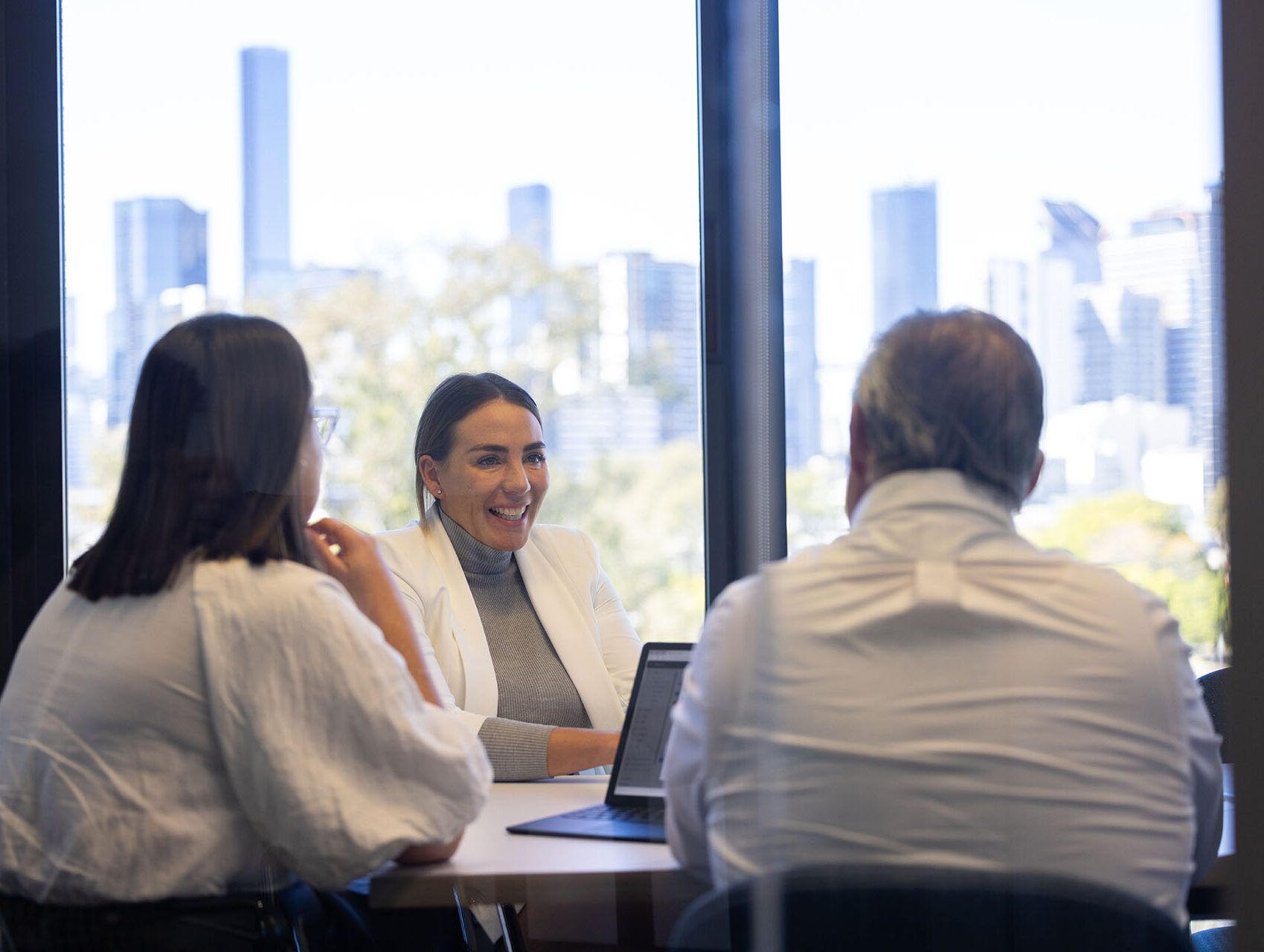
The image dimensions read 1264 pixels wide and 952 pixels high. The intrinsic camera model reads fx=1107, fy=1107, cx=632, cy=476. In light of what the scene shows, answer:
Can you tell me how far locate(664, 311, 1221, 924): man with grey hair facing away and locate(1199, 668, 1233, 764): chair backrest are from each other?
0.03 metres

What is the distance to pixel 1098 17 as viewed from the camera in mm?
1041

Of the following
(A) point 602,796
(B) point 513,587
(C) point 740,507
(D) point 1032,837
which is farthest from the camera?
(B) point 513,587

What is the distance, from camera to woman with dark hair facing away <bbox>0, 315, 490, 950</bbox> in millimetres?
1141

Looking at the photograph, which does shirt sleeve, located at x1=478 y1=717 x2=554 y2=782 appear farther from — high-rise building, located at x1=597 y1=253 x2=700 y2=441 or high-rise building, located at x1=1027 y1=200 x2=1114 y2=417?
high-rise building, located at x1=1027 y1=200 x2=1114 y2=417

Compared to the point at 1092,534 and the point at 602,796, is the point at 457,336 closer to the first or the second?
the point at 602,796

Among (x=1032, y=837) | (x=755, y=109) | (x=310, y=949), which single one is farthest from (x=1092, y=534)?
(x=310, y=949)

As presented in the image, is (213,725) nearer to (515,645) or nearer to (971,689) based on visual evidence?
(971,689)

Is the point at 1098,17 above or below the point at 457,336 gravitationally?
above

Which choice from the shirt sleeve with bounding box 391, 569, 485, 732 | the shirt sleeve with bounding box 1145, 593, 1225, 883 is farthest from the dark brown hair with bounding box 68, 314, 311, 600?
the shirt sleeve with bounding box 1145, 593, 1225, 883

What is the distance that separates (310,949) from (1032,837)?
2.50ft

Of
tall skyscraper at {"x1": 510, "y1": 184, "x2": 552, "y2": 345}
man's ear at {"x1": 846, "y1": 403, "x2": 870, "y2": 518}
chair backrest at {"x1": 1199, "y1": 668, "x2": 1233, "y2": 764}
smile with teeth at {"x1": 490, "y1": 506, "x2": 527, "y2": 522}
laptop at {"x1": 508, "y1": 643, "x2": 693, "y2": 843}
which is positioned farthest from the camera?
smile with teeth at {"x1": 490, "y1": 506, "x2": 527, "y2": 522}

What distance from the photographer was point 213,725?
115cm

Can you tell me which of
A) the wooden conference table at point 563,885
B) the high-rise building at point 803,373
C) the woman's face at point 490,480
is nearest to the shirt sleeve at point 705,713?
the wooden conference table at point 563,885

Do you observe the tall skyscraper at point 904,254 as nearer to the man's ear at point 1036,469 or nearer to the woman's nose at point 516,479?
the man's ear at point 1036,469
